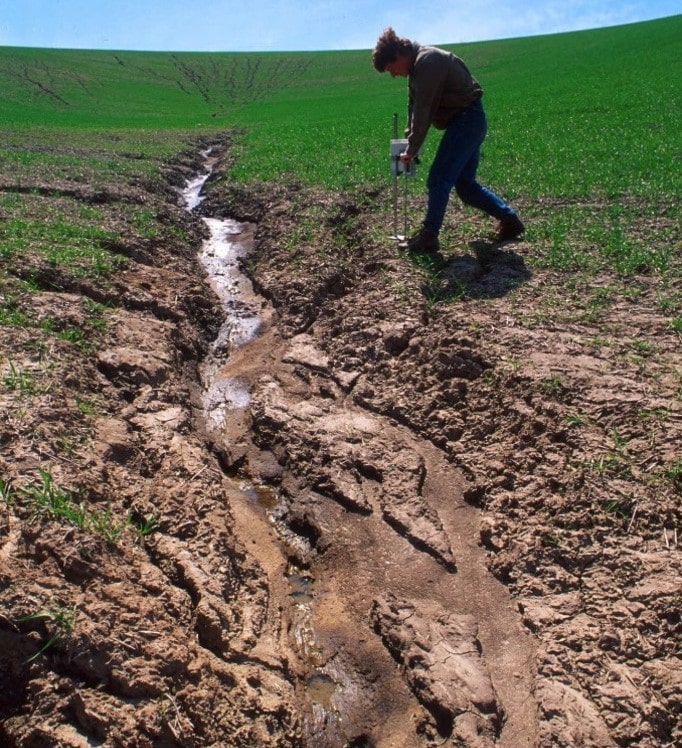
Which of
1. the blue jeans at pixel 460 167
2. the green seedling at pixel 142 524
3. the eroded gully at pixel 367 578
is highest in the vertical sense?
the blue jeans at pixel 460 167

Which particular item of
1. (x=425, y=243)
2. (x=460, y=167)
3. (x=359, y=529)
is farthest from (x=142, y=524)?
(x=460, y=167)

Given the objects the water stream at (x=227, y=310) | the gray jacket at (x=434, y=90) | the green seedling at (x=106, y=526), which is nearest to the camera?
the green seedling at (x=106, y=526)

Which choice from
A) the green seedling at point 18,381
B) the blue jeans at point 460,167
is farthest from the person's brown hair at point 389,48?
the green seedling at point 18,381

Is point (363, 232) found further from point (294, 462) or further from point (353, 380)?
point (294, 462)

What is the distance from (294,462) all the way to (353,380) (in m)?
1.02

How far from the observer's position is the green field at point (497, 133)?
23.9ft

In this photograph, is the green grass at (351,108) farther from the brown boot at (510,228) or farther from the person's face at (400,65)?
the person's face at (400,65)

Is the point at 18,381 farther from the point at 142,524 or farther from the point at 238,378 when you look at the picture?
the point at 238,378

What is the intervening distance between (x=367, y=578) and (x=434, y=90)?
4.52m

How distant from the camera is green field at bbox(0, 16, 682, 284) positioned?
287 inches

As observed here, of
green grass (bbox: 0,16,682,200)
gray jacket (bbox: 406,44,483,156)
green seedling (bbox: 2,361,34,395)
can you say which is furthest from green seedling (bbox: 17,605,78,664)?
green grass (bbox: 0,16,682,200)

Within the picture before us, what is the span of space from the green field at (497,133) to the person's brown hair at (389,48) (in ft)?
7.88

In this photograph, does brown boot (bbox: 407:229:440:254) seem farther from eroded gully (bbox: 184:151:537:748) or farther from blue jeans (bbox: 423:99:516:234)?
eroded gully (bbox: 184:151:537:748)

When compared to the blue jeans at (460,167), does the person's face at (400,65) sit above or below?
above
